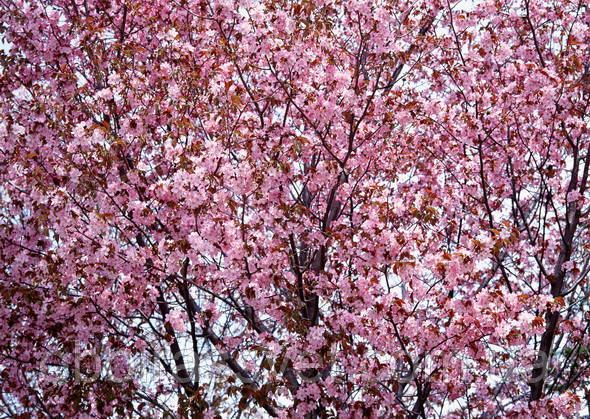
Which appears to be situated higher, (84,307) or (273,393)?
(84,307)

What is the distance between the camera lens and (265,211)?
5.71 meters

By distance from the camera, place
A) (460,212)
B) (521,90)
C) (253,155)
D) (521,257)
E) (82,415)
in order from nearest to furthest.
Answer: (253,155) < (82,415) < (521,90) < (460,212) < (521,257)

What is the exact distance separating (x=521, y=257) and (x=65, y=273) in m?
5.32

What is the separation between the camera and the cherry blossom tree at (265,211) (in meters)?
5.40

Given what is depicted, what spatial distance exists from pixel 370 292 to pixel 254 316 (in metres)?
1.30

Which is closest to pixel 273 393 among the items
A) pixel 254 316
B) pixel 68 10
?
pixel 254 316

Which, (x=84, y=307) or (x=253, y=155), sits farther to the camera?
(x=84, y=307)

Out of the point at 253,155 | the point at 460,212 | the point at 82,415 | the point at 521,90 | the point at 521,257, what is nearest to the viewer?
the point at 253,155

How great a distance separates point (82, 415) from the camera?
588 cm

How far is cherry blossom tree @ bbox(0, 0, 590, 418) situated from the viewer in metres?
5.40

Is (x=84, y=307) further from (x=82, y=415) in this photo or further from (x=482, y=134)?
(x=482, y=134)

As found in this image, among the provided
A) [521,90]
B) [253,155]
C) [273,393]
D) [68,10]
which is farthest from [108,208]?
[521,90]

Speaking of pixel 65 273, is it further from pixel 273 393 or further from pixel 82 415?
pixel 273 393

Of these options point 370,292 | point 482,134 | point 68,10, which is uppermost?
point 68,10
